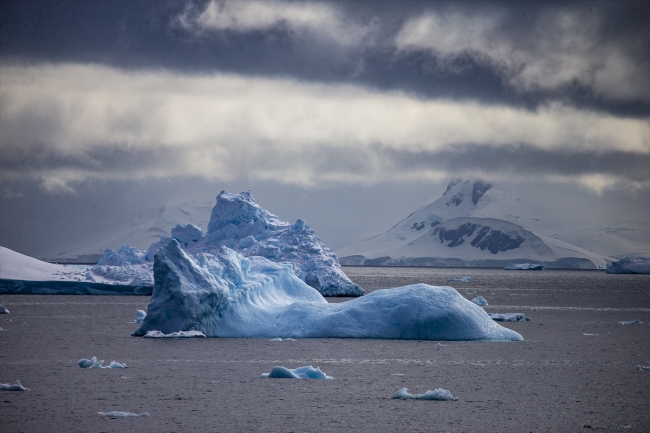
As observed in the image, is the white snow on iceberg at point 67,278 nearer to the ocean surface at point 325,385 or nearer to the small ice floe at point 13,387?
the ocean surface at point 325,385

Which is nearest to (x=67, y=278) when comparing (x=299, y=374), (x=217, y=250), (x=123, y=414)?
(x=217, y=250)

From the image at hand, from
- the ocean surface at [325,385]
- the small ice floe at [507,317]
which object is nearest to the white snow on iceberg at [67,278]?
the small ice floe at [507,317]

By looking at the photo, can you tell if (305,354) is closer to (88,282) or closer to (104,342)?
(104,342)

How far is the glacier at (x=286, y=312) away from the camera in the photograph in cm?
1971

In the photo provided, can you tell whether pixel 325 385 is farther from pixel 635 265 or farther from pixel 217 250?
pixel 635 265

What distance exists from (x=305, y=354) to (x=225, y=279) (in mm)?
4857

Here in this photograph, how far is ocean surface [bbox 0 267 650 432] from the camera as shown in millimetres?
10039

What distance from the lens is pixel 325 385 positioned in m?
13.1

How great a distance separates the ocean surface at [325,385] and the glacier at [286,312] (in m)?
0.44

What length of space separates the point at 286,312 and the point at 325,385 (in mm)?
8228

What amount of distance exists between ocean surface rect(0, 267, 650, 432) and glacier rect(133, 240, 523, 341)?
0.44m

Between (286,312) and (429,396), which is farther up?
(286,312)

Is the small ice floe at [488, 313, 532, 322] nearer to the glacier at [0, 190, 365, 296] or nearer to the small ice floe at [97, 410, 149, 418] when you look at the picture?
the glacier at [0, 190, 365, 296]

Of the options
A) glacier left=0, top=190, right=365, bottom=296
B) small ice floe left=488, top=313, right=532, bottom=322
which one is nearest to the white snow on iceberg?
glacier left=0, top=190, right=365, bottom=296
